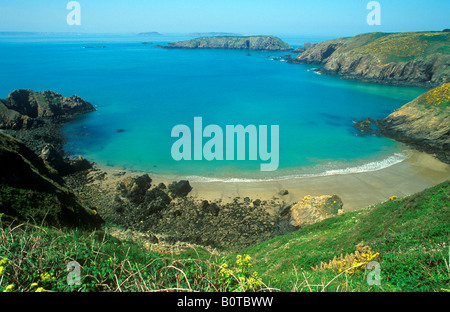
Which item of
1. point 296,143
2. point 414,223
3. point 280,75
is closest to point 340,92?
point 280,75

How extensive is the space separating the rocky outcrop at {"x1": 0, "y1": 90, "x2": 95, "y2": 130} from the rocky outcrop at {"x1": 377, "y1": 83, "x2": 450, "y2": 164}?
51.5 meters

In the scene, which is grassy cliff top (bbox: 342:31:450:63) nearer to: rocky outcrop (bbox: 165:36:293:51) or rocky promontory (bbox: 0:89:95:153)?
rocky promontory (bbox: 0:89:95:153)

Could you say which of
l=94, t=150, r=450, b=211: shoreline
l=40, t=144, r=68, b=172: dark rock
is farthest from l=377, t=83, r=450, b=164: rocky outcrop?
l=40, t=144, r=68, b=172: dark rock

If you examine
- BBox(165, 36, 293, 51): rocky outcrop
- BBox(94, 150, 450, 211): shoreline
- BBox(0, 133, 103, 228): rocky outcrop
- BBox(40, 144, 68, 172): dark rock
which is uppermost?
BBox(165, 36, 293, 51): rocky outcrop

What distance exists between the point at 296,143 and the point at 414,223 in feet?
85.3

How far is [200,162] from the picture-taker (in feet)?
96.3

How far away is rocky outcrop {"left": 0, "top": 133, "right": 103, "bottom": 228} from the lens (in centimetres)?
959

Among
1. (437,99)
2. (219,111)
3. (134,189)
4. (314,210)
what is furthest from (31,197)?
(437,99)

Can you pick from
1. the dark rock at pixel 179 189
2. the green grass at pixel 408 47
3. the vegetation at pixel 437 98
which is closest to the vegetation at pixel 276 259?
the dark rock at pixel 179 189

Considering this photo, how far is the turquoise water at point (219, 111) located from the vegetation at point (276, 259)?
14254 mm

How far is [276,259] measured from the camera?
12.1 m

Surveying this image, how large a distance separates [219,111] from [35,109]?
31.4 m
